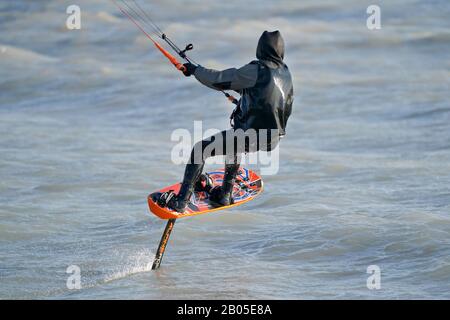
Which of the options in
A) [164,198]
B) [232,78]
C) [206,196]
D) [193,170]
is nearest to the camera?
[232,78]

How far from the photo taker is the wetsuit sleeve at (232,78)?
8773 millimetres

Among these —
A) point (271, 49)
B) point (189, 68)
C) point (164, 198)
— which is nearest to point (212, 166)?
point (164, 198)

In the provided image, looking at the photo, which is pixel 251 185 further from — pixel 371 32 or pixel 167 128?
pixel 371 32

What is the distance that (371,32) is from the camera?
25.7m

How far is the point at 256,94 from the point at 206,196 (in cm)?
157

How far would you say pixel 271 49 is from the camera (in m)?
8.84

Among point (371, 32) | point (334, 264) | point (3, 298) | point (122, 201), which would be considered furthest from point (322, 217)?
point (371, 32)

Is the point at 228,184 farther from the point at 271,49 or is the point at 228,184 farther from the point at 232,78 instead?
the point at 271,49

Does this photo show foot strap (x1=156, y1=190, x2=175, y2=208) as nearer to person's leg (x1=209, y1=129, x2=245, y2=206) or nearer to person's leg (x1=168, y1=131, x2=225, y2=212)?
person's leg (x1=168, y1=131, x2=225, y2=212)

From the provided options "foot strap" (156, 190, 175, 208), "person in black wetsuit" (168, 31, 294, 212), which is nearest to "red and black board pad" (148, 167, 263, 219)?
"foot strap" (156, 190, 175, 208)

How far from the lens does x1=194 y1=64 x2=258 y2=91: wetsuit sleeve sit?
8773 mm

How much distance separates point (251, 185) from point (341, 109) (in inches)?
382

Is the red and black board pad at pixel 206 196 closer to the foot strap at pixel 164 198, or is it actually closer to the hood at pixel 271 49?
the foot strap at pixel 164 198

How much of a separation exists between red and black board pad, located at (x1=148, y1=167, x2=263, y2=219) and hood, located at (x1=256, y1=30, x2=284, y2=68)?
1785mm
